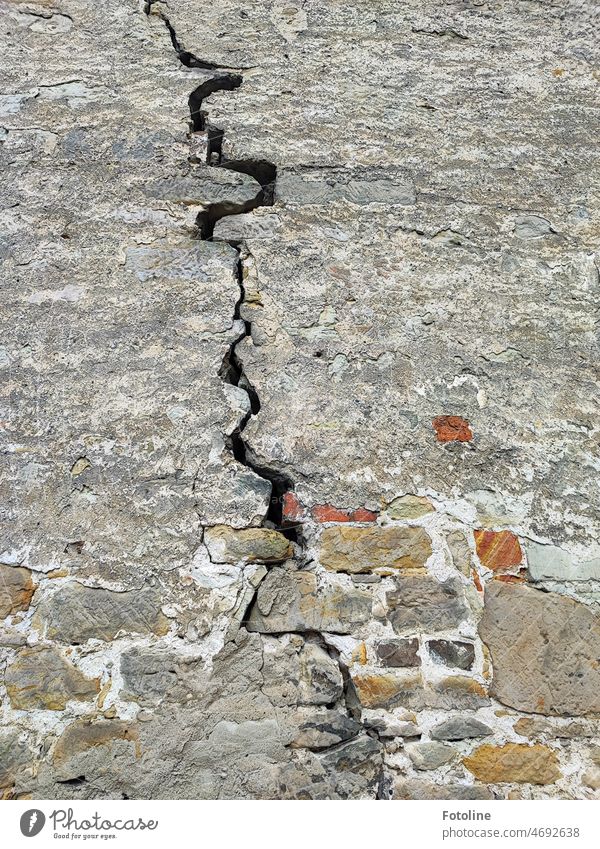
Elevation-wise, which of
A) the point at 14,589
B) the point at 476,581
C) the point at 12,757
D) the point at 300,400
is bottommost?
the point at 12,757

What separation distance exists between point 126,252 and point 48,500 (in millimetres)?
809

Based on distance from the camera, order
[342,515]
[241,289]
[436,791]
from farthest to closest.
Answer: [241,289]
[342,515]
[436,791]

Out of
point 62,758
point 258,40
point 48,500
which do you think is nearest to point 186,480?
point 48,500

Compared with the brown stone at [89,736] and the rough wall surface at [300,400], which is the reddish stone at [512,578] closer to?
the rough wall surface at [300,400]

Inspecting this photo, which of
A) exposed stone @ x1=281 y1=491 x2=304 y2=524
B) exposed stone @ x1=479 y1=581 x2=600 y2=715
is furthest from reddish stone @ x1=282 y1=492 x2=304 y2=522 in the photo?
exposed stone @ x1=479 y1=581 x2=600 y2=715

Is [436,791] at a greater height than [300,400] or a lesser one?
lesser

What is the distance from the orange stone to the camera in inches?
70.8

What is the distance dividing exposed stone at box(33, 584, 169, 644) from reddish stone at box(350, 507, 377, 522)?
541 mm

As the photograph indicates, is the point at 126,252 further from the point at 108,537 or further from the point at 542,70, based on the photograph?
the point at 542,70

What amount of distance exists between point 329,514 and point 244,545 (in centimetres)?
24

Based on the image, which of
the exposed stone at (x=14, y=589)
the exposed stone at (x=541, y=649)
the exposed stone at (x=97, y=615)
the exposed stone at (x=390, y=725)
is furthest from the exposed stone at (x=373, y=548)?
the exposed stone at (x=14, y=589)

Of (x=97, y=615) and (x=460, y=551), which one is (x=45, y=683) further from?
(x=460, y=551)

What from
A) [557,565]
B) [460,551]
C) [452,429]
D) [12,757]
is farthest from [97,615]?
[557,565]

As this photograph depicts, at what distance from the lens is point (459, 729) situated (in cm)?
166
